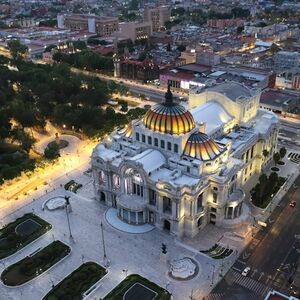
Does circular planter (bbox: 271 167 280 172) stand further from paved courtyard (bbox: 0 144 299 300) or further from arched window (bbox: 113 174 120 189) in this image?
arched window (bbox: 113 174 120 189)

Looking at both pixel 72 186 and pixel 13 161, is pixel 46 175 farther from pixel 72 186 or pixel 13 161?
pixel 72 186

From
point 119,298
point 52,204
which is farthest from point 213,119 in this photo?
point 119,298

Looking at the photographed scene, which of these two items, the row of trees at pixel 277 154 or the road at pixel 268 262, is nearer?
the road at pixel 268 262

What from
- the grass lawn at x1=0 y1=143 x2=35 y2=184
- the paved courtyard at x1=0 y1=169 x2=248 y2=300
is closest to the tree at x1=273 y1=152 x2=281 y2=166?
the paved courtyard at x1=0 y1=169 x2=248 y2=300

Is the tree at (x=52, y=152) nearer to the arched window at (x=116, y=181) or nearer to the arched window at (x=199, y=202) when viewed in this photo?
the arched window at (x=116, y=181)

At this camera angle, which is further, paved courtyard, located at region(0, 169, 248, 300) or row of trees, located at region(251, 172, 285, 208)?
row of trees, located at region(251, 172, 285, 208)

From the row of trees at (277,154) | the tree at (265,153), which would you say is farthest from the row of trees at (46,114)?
the row of trees at (277,154)
